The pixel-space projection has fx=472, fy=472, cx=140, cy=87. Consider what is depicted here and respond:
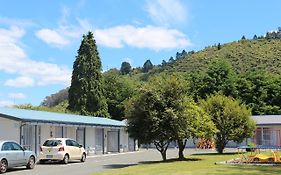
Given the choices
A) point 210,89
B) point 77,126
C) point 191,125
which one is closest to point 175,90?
point 191,125

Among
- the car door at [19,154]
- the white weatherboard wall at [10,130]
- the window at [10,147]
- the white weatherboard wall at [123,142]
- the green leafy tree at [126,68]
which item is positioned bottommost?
the white weatherboard wall at [123,142]

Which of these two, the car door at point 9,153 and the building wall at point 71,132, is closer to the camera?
the car door at point 9,153

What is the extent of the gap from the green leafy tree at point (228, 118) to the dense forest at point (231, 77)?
514cm

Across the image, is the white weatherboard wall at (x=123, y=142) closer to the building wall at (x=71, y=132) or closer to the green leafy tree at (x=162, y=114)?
the building wall at (x=71, y=132)

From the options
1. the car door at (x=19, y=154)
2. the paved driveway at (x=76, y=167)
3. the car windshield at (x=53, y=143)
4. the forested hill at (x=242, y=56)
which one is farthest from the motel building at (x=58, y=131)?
the forested hill at (x=242, y=56)

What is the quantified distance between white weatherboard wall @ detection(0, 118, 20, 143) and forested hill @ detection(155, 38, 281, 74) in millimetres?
58216

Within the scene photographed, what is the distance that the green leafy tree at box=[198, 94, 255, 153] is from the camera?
1415 inches

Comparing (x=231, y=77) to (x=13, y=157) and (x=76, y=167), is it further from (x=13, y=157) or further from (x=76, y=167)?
(x=13, y=157)

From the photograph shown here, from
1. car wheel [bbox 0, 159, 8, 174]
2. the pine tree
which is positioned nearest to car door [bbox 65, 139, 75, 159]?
car wheel [bbox 0, 159, 8, 174]

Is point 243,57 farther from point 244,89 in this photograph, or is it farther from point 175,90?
point 175,90

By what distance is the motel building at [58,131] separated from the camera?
31094mm

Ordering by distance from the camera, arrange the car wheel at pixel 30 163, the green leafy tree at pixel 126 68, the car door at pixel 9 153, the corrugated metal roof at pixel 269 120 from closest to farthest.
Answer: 1. the car door at pixel 9 153
2. the car wheel at pixel 30 163
3. the corrugated metal roof at pixel 269 120
4. the green leafy tree at pixel 126 68

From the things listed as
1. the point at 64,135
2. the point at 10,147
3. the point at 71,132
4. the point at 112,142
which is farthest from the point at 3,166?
the point at 112,142

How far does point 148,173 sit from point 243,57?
76.8 m
